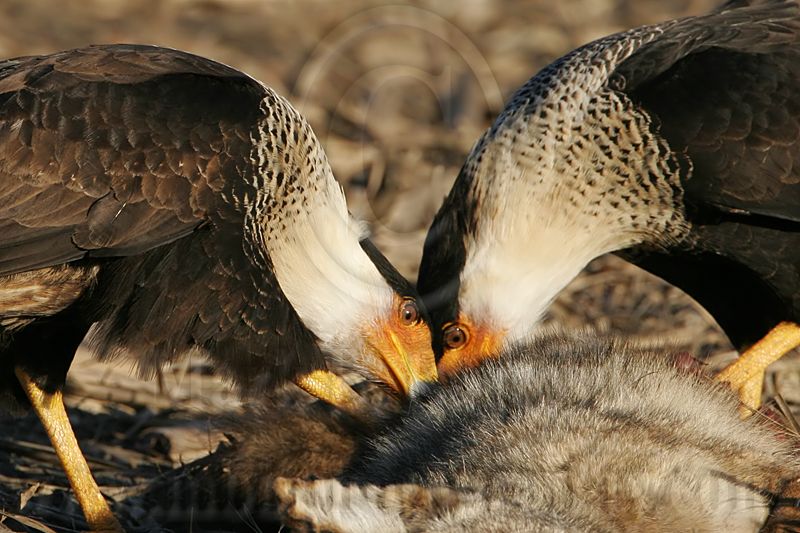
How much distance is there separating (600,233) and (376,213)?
8.14 feet

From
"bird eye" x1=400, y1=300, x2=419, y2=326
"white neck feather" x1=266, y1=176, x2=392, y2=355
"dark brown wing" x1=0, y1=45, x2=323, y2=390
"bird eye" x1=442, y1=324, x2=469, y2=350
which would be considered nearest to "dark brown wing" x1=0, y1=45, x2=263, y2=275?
"dark brown wing" x1=0, y1=45, x2=323, y2=390

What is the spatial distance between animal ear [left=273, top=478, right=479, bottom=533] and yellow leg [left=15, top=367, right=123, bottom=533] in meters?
1.69

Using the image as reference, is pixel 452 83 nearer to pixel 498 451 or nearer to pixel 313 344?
pixel 313 344

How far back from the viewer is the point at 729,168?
4.85 m

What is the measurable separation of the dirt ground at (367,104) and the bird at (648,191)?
0.61 meters

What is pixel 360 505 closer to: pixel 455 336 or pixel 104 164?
pixel 104 164

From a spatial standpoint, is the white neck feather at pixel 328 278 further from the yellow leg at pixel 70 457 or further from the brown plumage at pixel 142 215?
the yellow leg at pixel 70 457

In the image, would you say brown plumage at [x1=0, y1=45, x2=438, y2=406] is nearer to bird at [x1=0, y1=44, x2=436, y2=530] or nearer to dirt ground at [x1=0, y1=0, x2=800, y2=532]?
bird at [x1=0, y1=44, x2=436, y2=530]

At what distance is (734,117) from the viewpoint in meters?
4.87

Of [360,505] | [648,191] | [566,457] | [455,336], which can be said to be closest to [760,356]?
[648,191]

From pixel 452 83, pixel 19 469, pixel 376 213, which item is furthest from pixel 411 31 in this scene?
pixel 19 469

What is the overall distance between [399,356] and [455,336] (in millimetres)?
351

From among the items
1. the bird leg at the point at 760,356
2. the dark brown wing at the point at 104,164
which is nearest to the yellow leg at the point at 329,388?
the dark brown wing at the point at 104,164

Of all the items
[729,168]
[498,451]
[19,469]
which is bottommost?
[19,469]
